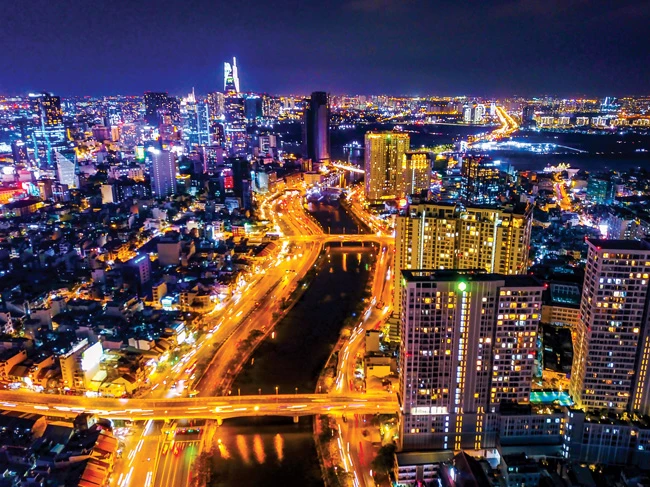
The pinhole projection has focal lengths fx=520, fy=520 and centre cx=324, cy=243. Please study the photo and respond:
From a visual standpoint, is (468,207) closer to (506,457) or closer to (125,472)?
(506,457)

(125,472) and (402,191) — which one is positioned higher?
(402,191)

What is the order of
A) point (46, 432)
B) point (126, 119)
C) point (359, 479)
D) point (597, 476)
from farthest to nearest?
point (126, 119) → point (46, 432) → point (359, 479) → point (597, 476)

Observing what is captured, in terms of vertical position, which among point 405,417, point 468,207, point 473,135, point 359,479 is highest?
point 473,135

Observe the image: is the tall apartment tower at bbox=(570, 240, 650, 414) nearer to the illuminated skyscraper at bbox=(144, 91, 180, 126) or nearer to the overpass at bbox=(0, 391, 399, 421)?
the overpass at bbox=(0, 391, 399, 421)

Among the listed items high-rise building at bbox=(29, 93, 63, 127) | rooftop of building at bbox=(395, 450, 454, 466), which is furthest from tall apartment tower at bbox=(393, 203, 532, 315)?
high-rise building at bbox=(29, 93, 63, 127)

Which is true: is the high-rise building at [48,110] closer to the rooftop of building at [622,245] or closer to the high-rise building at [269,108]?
the high-rise building at [269,108]

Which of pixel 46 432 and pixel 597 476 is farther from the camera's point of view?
pixel 46 432

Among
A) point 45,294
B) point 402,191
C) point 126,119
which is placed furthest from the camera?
point 126,119

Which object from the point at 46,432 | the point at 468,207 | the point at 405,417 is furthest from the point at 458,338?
the point at 46,432
